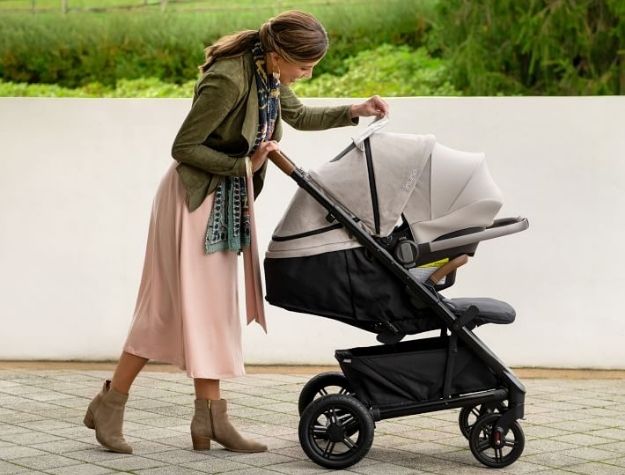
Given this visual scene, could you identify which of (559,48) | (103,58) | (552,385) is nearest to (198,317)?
(552,385)

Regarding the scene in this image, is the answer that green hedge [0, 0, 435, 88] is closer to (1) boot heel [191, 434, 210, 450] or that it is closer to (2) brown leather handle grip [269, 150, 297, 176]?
(2) brown leather handle grip [269, 150, 297, 176]

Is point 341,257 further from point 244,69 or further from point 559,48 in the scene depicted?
point 559,48

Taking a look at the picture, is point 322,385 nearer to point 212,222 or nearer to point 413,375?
point 413,375

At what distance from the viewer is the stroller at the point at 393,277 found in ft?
15.1

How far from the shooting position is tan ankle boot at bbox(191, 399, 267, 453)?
4.86m

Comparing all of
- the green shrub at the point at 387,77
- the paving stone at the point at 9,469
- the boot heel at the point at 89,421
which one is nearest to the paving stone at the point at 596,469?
the boot heel at the point at 89,421

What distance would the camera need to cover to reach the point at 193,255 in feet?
15.6

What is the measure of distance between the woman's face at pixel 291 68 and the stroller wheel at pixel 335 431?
1253mm

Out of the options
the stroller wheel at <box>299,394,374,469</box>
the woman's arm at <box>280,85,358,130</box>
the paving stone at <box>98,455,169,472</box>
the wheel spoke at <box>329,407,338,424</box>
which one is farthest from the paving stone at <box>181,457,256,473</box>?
the woman's arm at <box>280,85,358,130</box>

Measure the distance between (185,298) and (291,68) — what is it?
984 mm

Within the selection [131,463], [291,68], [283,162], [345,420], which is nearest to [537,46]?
[291,68]

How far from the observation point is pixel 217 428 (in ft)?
15.9

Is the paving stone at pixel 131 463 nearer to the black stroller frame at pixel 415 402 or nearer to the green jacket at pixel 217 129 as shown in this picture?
the black stroller frame at pixel 415 402

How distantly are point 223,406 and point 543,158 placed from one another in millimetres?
2998
